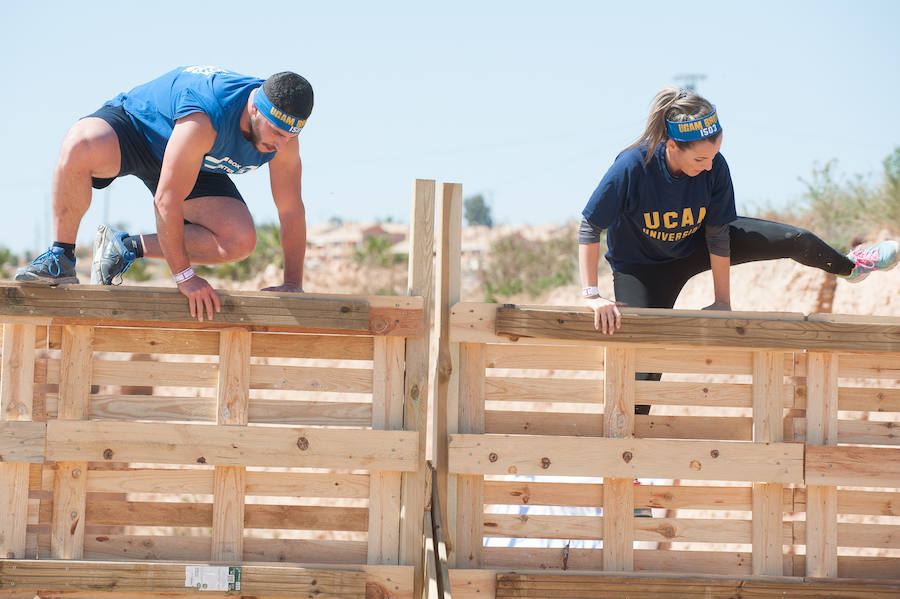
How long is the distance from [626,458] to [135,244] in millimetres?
2466

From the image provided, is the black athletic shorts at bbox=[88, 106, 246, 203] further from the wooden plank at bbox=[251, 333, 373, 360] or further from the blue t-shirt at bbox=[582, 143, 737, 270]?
the blue t-shirt at bbox=[582, 143, 737, 270]

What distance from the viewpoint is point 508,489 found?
12.7 ft

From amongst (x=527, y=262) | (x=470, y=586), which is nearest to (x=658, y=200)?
(x=470, y=586)

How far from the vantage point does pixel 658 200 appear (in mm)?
4098

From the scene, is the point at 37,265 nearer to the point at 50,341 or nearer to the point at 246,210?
the point at 50,341

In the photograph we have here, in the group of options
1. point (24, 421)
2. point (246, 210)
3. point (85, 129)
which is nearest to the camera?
point (24, 421)

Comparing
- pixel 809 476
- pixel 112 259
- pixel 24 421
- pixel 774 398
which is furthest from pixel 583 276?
pixel 24 421

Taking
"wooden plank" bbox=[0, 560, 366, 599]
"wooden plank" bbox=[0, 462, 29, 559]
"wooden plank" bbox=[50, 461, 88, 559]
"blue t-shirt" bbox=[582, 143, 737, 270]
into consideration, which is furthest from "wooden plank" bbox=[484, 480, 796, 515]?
"wooden plank" bbox=[0, 462, 29, 559]

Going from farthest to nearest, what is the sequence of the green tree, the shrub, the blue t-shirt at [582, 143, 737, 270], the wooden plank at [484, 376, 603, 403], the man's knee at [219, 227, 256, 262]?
1. the green tree
2. the shrub
3. the man's knee at [219, 227, 256, 262]
4. the blue t-shirt at [582, 143, 737, 270]
5. the wooden plank at [484, 376, 603, 403]

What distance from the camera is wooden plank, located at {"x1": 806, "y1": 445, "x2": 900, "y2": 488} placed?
149 inches

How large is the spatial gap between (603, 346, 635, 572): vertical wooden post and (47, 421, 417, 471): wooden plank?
879mm

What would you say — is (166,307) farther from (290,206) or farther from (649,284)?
(649,284)

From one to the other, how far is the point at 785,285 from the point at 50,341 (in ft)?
31.6

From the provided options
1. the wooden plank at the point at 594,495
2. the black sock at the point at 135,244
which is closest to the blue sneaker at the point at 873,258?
the wooden plank at the point at 594,495
